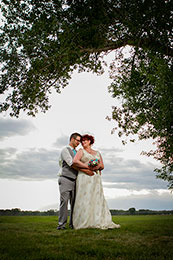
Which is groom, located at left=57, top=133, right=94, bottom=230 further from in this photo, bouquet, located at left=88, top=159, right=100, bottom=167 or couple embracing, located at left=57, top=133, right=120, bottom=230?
bouquet, located at left=88, top=159, right=100, bottom=167

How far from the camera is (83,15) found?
12.9m

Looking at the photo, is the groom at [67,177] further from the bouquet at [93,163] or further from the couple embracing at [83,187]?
Answer: the bouquet at [93,163]

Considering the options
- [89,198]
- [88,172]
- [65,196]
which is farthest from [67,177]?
[89,198]

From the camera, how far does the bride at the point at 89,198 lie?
31.4 feet

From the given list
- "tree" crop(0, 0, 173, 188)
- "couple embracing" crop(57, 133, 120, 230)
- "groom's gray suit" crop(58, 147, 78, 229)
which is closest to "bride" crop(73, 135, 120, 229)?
"couple embracing" crop(57, 133, 120, 230)

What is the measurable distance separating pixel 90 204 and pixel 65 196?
955 millimetres

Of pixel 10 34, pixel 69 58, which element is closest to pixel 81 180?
pixel 69 58

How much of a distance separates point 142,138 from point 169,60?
576 cm

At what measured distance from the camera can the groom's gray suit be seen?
31.7ft

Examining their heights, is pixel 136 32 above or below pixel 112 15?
below

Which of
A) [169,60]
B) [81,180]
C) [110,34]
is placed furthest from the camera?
[169,60]

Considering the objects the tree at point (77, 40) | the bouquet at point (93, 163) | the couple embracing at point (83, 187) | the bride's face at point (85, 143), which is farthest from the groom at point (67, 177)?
the tree at point (77, 40)

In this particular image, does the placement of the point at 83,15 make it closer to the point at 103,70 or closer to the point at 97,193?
the point at 103,70

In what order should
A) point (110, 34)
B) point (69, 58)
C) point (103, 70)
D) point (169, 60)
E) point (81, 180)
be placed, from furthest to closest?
point (103, 70)
point (169, 60)
point (110, 34)
point (69, 58)
point (81, 180)
